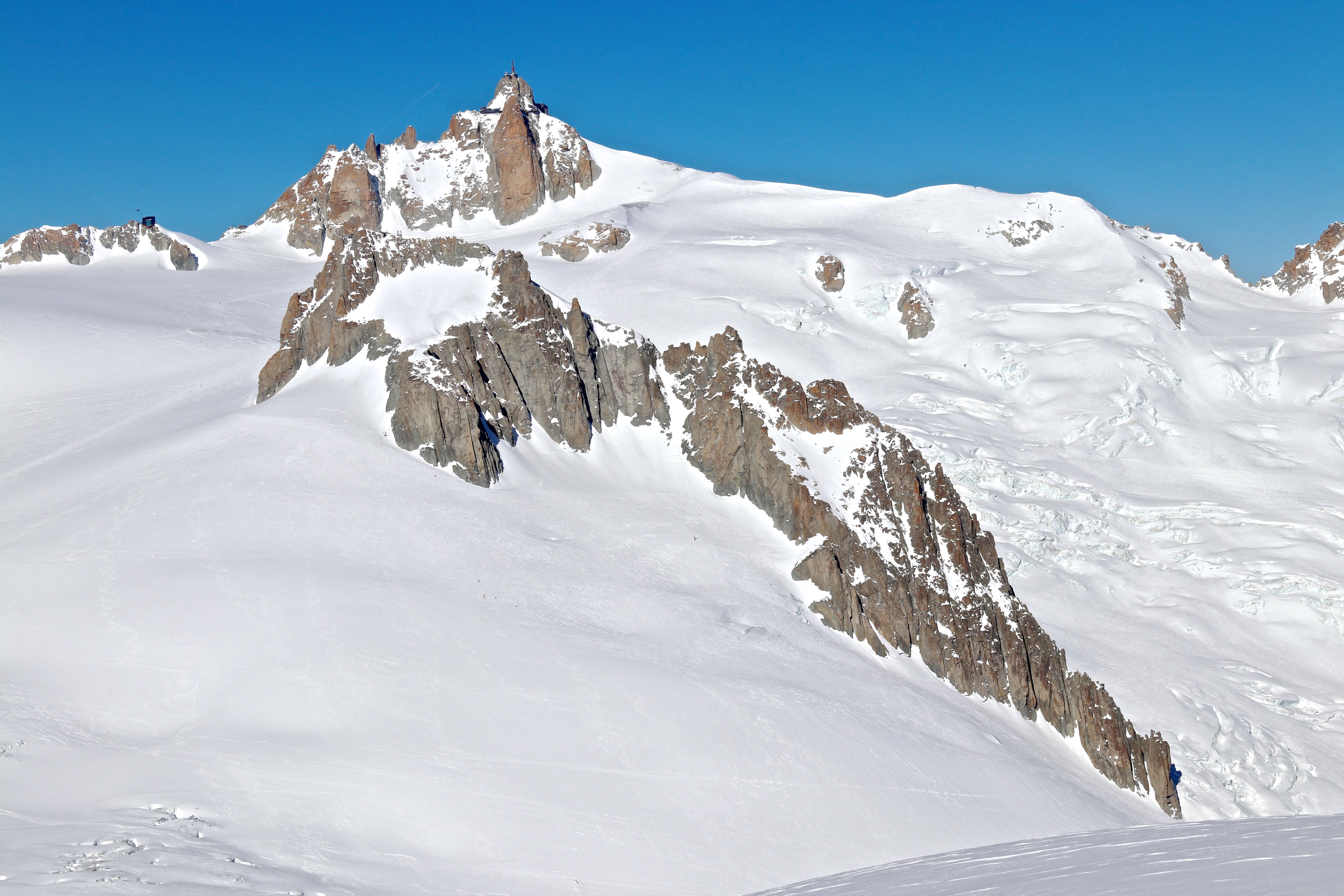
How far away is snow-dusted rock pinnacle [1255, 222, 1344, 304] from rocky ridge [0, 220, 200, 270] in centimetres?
12098

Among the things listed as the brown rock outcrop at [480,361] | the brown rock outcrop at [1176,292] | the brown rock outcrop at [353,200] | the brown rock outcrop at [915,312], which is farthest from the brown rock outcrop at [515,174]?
the brown rock outcrop at [480,361]

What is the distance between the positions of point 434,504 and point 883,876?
34793 millimetres

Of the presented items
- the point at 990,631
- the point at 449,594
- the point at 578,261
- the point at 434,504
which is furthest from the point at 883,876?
the point at 578,261

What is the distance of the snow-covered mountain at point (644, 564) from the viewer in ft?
110

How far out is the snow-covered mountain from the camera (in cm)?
3350

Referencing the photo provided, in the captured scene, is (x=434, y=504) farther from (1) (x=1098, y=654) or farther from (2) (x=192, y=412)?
(1) (x=1098, y=654)

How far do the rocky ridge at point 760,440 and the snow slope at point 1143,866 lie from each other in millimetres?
32927

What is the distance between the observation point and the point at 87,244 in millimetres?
121312

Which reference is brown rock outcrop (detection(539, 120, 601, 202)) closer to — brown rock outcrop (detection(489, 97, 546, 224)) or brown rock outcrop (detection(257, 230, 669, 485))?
brown rock outcrop (detection(489, 97, 546, 224))

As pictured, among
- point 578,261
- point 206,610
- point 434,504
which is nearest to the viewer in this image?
point 206,610

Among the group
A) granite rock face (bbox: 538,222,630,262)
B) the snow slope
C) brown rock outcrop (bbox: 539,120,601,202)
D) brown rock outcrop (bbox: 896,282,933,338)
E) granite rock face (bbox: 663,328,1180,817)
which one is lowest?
the snow slope

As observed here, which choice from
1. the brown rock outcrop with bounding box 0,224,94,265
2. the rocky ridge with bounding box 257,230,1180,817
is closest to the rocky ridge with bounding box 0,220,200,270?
the brown rock outcrop with bounding box 0,224,94,265

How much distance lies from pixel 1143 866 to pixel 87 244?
420 ft

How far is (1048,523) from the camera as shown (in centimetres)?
8506
